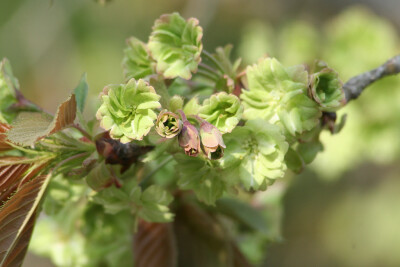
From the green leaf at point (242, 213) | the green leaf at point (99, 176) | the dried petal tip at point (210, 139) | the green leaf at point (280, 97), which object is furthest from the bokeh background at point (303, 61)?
the green leaf at point (99, 176)

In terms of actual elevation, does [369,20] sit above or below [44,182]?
below

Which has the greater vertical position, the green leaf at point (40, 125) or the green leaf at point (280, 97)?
the green leaf at point (40, 125)

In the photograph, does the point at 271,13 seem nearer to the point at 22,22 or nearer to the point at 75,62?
the point at 75,62

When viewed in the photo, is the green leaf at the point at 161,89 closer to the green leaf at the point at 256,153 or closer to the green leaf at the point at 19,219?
the green leaf at the point at 256,153

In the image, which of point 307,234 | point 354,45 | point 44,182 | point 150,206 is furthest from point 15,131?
point 307,234

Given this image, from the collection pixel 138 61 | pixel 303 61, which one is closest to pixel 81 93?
pixel 138 61

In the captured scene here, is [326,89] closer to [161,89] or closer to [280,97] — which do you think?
[280,97]
